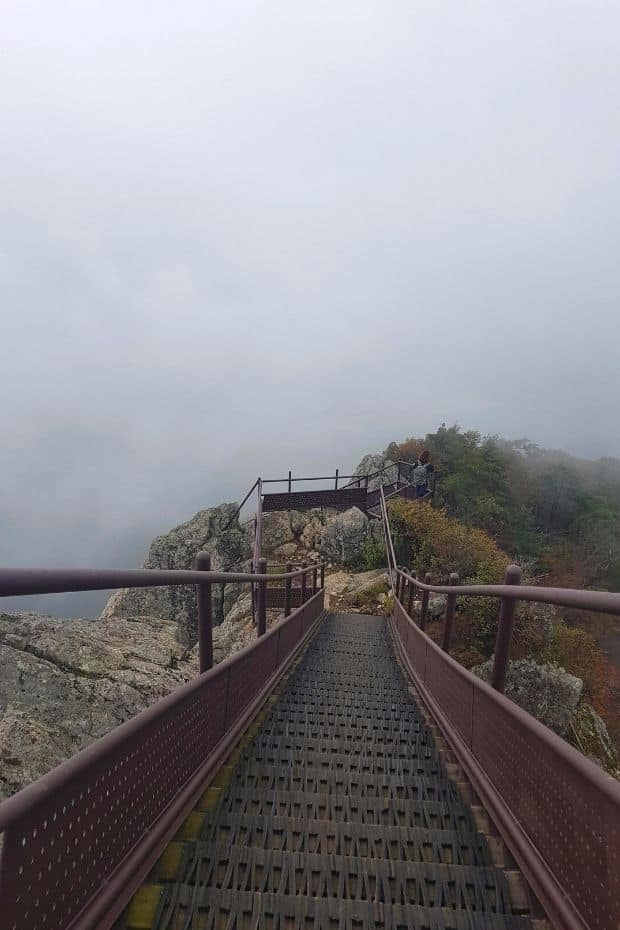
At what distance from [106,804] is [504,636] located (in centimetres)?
187

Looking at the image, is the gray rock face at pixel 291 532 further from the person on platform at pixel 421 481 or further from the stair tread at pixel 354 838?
the stair tread at pixel 354 838

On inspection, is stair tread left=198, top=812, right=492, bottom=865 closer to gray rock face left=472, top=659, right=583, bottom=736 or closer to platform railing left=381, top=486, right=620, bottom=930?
platform railing left=381, top=486, right=620, bottom=930

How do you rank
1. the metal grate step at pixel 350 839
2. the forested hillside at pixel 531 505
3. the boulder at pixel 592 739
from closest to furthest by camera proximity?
the metal grate step at pixel 350 839
the boulder at pixel 592 739
the forested hillside at pixel 531 505

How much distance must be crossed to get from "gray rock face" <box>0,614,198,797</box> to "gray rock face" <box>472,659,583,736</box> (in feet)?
21.1

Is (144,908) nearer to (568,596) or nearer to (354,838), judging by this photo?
(354,838)

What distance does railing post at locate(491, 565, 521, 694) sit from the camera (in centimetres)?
249

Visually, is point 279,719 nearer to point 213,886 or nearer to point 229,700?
point 229,700


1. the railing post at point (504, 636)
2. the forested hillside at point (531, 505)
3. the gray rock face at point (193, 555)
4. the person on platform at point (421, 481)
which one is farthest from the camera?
the forested hillside at point (531, 505)

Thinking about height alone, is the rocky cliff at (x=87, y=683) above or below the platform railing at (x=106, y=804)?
below

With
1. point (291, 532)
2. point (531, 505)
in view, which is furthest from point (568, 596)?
point (531, 505)

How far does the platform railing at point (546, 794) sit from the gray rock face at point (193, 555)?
48.1 feet

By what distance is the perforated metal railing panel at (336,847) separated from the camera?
1.57m

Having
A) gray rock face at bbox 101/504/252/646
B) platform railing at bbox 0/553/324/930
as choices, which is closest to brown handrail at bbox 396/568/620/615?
platform railing at bbox 0/553/324/930

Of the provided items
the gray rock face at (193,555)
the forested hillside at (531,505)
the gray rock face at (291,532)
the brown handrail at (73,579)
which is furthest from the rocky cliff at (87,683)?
the forested hillside at (531,505)
